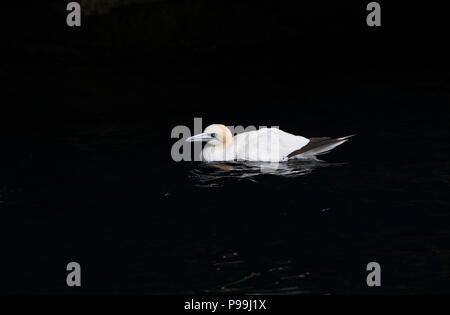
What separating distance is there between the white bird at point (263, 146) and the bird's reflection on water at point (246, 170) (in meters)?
0.10

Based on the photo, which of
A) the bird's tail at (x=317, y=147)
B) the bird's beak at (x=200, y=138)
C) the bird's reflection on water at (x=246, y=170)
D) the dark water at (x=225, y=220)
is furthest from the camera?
the bird's beak at (x=200, y=138)

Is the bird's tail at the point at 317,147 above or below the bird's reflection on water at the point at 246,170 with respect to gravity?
above

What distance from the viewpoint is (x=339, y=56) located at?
1599 cm

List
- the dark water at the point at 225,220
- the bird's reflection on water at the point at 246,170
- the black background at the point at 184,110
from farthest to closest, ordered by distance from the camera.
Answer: the bird's reflection on water at the point at 246,170 < the black background at the point at 184,110 < the dark water at the point at 225,220

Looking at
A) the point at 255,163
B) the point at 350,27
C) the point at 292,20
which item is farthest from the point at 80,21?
the point at 255,163

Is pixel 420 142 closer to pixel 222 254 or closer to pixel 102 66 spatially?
pixel 222 254

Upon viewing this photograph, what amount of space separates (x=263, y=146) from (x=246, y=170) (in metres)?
0.44

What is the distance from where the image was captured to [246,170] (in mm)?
9586

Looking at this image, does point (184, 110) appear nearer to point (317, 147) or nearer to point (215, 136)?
point (215, 136)

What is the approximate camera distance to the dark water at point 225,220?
6.66m

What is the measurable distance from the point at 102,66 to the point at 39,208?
7.57 meters

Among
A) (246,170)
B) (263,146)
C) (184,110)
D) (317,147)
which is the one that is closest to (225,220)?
(246,170)
